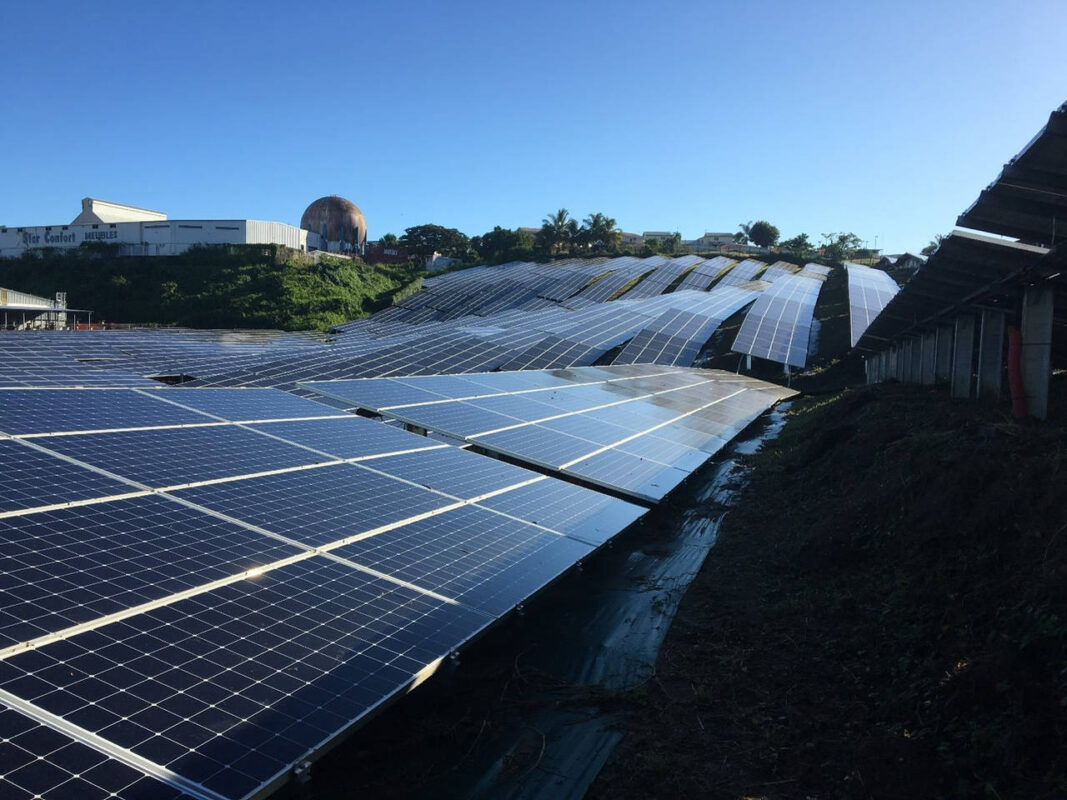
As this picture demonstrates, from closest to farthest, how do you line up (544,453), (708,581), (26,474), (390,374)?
(26,474), (708,581), (544,453), (390,374)

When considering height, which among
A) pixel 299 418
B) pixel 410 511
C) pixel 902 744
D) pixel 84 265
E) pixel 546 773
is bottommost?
pixel 546 773

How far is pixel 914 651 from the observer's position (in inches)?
370

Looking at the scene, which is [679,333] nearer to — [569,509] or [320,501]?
[569,509]

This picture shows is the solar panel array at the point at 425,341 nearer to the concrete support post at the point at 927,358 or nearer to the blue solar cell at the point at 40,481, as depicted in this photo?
the blue solar cell at the point at 40,481

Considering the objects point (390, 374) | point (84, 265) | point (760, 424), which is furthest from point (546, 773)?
point (84, 265)

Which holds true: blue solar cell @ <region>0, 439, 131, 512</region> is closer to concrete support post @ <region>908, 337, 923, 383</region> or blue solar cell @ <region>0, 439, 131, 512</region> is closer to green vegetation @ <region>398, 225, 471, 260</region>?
concrete support post @ <region>908, 337, 923, 383</region>

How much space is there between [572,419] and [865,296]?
171ft

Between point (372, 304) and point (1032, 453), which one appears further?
point (372, 304)

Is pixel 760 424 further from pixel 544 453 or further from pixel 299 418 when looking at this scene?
pixel 299 418

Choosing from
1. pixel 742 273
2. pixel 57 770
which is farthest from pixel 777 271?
pixel 57 770

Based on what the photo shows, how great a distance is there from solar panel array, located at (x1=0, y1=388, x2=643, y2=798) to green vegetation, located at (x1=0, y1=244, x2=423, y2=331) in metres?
60.1

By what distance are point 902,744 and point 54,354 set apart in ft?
105

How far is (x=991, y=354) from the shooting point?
1894 centimetres

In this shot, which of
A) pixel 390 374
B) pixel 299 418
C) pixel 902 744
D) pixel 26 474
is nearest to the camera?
pixel 902 744
